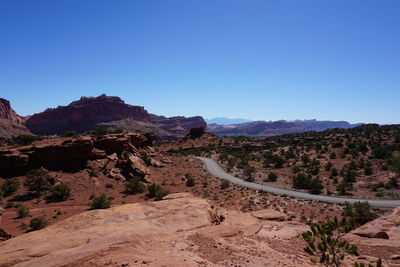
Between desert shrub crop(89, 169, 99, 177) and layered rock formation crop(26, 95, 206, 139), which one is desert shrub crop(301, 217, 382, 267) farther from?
layered rock formation crop(26, 95, 206, 139)

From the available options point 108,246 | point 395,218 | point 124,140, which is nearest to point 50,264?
point 108,246

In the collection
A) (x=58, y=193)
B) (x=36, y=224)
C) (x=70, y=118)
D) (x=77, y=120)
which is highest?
(x=70, y=118)

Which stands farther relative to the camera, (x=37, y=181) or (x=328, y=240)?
(x=37, y=181)

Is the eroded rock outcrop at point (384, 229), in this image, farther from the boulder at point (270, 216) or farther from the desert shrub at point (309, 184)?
the desert shrub at point (309, 184)

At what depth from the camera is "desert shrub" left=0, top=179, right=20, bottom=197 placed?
27.2 meters

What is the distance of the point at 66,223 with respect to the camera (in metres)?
13.8

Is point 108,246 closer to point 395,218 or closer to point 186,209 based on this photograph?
point 186,209

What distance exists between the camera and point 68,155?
35438 mm

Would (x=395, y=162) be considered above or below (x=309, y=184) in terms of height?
above

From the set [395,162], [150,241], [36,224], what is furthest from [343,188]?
[36,224]

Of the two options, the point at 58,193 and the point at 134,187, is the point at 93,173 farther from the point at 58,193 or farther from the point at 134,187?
the point at 134,187

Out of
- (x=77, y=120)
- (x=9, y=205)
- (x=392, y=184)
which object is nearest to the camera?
(x=9, y=205)

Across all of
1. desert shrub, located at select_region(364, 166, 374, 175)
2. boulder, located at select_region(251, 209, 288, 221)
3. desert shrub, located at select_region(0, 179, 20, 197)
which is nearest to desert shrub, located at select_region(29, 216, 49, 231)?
desert shrub, located at select_region(0, 179, 20, 197)

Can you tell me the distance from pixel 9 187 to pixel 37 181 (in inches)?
108
